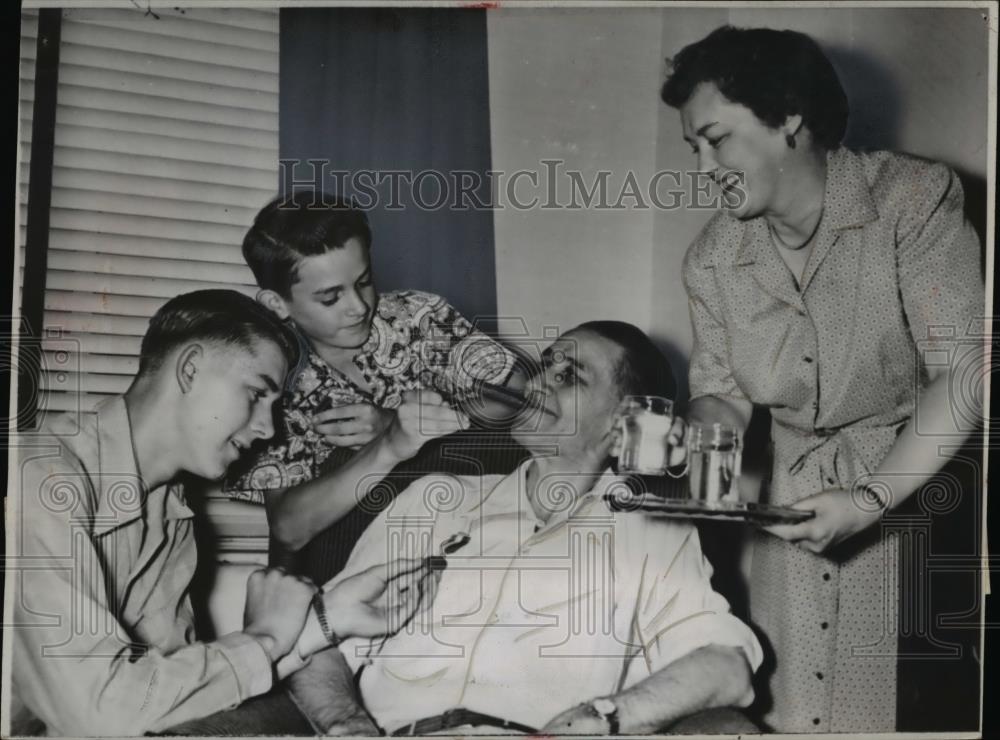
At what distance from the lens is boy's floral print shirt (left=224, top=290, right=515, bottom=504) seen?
282 centimetres

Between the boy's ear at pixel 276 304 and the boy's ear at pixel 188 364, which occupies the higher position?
the boy's ear at pixel 276 304

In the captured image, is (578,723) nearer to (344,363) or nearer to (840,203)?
(344,363)

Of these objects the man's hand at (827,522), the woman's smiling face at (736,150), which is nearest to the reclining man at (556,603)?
the man's hand at (827,522)

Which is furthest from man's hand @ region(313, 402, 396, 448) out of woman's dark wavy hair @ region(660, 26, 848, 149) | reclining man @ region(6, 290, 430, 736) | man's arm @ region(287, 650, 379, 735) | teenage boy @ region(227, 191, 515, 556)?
woman's dark wavy hair @ region(660, 26, 848, 149)

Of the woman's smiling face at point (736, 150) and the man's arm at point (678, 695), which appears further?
the woman's smiling face at point (736, 150)

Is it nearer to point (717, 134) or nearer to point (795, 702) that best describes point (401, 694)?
point (795, 702)

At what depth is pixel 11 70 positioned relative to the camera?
2.93 metres

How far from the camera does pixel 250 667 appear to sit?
2729 mm

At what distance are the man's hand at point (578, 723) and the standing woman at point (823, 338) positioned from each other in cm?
42

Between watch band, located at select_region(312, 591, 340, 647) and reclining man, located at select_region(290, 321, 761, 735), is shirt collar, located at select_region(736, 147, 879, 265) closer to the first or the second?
reclining man, located at select_region(290, 321, 761, 735)

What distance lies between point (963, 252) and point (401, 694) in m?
1.77

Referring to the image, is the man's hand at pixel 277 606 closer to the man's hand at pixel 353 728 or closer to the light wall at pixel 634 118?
the man's hand at pixel 353 728

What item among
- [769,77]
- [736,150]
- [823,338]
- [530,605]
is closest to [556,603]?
[530,605]

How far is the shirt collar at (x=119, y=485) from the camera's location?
278 centimetres
